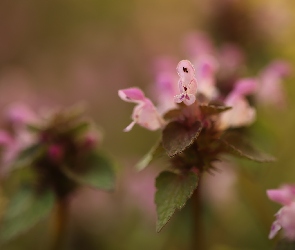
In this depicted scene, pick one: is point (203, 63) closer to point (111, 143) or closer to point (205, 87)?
point (205, 87)

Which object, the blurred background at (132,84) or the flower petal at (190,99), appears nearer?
the flower petal at (190,99)

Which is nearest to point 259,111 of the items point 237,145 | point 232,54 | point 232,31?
point 232,54

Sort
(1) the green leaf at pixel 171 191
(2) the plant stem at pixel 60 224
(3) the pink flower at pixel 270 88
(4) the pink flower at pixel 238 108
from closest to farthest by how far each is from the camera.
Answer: (1) the green leaf at pixel 171 191, (4) the pink flower at pixel 238 108, (2) the plant stem at pixel 60 224, (3) the pink flower at pixel 270 88

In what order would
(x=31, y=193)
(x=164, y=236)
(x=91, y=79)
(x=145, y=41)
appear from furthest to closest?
(x=145, y=41) < (x=91, y=79) < (x=164, y=236) < (x=31, y=193)

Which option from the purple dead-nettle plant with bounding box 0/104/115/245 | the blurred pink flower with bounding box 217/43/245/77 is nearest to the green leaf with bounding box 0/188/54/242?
the purple dead-nettle plant with bounding box 0/104/115/245

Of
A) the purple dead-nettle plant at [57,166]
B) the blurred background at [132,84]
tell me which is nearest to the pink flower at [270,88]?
the blurred background at [132,84]

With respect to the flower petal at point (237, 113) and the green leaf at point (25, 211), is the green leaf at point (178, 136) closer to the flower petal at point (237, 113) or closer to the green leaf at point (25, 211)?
the flower petal at point (237, 113)
